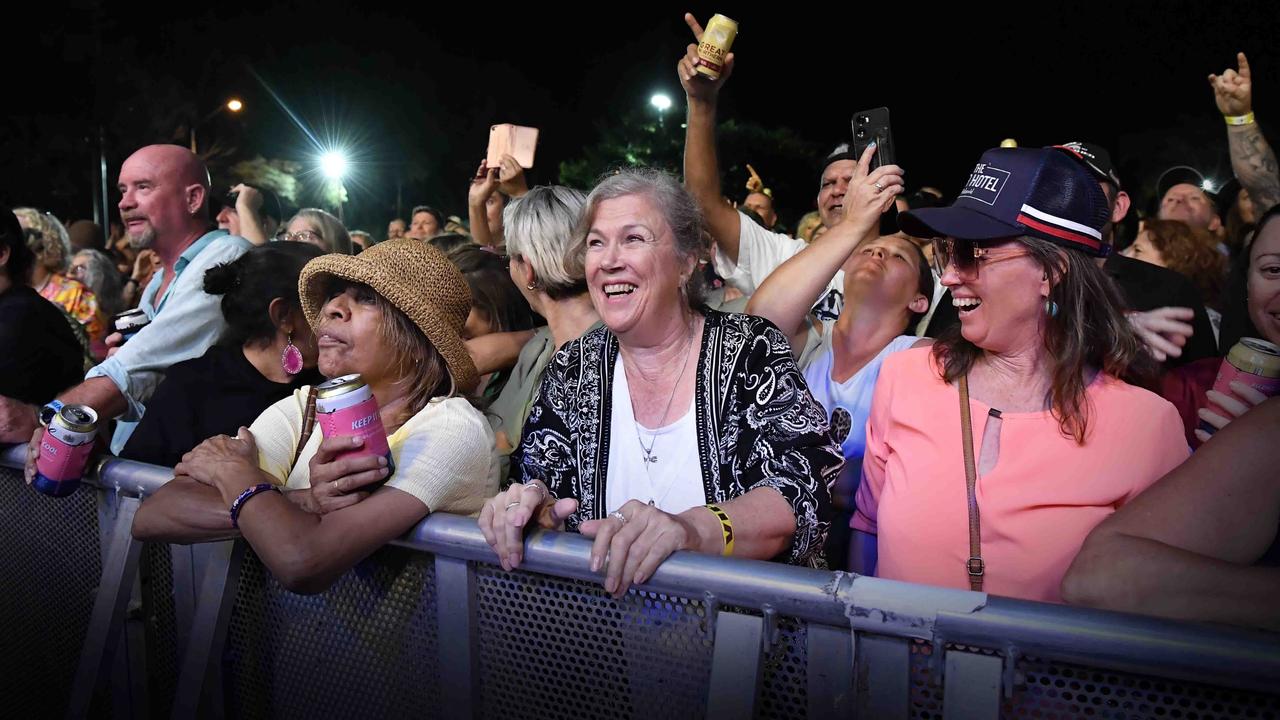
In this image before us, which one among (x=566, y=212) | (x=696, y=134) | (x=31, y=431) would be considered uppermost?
(x=696, y=134)

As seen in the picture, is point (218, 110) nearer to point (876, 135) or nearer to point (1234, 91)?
point (1234, 91)

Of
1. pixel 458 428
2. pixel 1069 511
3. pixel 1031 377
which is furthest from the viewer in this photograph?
pixel 458 428

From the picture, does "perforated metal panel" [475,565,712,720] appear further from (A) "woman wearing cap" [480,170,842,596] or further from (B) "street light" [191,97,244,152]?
(B) "street light" [191,97,244,152]

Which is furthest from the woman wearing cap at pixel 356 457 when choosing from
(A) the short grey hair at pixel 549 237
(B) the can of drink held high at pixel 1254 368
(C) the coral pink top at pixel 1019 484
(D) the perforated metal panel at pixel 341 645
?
(B) the can of drink held high at pixel 1254 368

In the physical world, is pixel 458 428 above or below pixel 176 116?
below

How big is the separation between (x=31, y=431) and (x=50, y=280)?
13.8 feet

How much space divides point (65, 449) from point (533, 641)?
1740 millimetres

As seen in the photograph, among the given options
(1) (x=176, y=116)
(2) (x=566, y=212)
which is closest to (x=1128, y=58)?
(2) (x=566, y=212)

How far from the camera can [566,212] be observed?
12.7 ft

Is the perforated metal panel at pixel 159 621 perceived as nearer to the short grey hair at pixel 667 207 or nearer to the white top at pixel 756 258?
the short grey hair at pixel 667 207

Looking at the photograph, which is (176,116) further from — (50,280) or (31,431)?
(31,431)

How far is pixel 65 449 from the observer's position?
2.82 m

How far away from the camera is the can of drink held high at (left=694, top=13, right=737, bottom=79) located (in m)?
3.51

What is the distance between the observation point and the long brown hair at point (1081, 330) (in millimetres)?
2330
